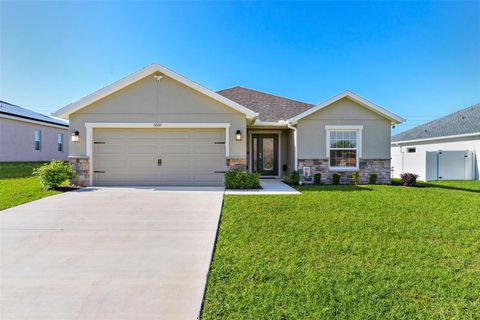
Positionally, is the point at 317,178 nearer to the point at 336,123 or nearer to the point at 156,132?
the point at 336,123

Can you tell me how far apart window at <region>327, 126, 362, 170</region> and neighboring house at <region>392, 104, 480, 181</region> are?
210 inches

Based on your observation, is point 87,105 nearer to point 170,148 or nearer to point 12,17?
point 170,148

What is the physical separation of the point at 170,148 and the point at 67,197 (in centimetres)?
384

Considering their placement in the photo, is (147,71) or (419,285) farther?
(147,71)

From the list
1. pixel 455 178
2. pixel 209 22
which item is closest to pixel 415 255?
pixel 209 22

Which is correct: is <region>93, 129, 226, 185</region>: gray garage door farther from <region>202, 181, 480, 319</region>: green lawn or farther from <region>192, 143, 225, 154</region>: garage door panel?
<region>202, 181, 480, 319</region>: green lawn

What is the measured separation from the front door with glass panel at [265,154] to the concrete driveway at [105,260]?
272 inches

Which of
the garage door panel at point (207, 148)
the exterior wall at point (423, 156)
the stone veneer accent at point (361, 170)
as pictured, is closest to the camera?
the garage door panel at point (207, 148)

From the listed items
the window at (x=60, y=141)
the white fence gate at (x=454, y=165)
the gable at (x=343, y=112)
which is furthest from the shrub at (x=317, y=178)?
the window at (x=60, y=141)

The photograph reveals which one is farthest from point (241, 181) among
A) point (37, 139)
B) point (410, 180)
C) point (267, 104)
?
point (37, 139)

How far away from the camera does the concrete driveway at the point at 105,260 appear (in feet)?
8.83

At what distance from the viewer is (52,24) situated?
37.4 feet

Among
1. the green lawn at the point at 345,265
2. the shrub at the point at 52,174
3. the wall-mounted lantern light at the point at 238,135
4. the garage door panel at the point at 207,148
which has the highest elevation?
the wall-mounted lantern light at the point at 238,135

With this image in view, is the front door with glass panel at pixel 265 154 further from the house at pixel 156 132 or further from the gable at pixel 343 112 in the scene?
the house at pixel 156 132
